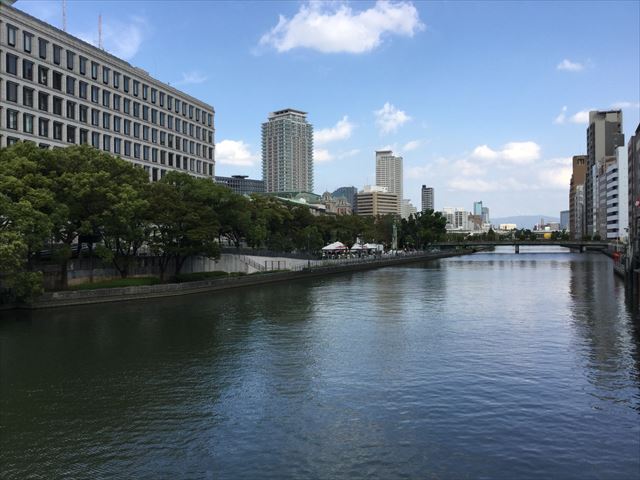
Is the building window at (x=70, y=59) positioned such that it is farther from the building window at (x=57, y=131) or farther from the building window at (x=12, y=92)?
the building window at (x=12, y=92)

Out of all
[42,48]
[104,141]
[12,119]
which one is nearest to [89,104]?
[104,141]

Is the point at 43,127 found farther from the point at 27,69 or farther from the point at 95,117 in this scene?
the point at 95,117

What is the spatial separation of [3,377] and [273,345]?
15.7 m

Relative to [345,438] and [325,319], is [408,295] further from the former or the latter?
[345,438]

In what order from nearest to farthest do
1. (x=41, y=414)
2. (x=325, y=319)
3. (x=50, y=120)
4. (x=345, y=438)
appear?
(x=345, y=438) → (x=41, y=414) → (x=325, y=319) → (x=50, y=120)

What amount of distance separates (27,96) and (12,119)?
4922 mm

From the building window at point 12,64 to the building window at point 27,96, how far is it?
2538 mm

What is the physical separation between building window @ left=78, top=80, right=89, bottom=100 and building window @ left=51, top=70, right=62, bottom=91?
4.39m

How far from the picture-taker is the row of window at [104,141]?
251ft

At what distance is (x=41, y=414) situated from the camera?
22906mm

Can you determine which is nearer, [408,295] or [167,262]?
[408,295]

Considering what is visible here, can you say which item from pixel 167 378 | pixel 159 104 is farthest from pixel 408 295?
pixel 159 104

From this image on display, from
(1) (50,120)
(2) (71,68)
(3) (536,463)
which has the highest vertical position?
(2) (71,68)

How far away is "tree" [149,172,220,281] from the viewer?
68375mm
